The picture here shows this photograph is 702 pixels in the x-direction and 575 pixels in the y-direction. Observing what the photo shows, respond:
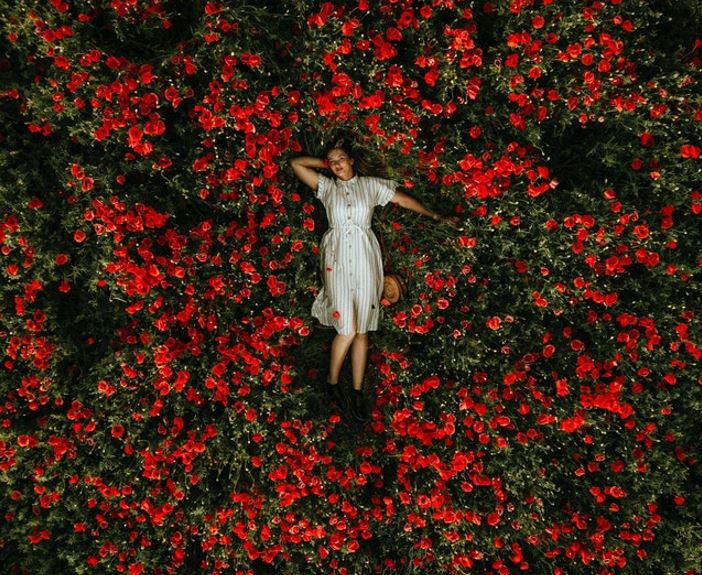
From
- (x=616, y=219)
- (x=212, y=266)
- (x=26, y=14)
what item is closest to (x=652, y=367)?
(x=616, y=219)

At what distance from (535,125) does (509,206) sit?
0.71 meters

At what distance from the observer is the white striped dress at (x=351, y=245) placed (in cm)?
407

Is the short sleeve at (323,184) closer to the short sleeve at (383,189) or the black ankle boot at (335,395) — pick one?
the short sleeve at (383,189)

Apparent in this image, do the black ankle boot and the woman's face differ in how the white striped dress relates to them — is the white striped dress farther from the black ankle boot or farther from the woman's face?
the black ankle boot

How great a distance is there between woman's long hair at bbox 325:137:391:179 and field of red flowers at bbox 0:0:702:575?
114 mm

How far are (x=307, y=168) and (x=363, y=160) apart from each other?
57 centimetres

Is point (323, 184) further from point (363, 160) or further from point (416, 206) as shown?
point (416, 206)

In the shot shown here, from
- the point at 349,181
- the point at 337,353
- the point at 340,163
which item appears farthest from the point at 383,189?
the point at 337,353

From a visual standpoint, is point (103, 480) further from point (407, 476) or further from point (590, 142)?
point (590, 142)

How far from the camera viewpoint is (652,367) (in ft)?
12.4

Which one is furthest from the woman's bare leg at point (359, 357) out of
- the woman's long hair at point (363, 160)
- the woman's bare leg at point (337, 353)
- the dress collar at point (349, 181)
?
the woman's long hair at point (363, 160)

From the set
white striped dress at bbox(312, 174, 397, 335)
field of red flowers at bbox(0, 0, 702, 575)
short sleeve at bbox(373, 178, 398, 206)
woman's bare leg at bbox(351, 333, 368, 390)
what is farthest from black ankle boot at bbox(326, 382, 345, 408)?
short sleeve at bbox(373, 178, 398, 206)

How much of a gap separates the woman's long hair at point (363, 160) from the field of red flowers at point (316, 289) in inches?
4.5

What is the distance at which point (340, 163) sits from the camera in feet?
12.9
